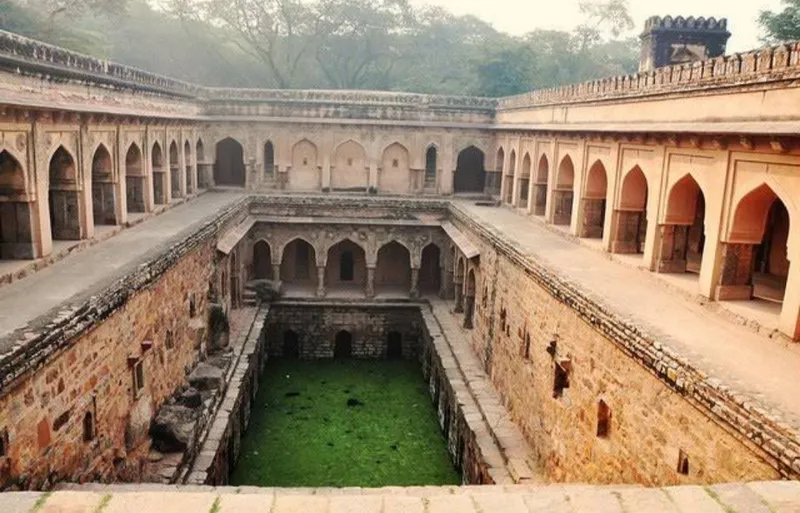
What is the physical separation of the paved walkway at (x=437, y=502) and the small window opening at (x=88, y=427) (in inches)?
162

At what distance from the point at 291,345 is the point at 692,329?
13196mm

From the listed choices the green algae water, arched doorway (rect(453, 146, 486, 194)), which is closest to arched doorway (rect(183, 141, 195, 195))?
the green algae water

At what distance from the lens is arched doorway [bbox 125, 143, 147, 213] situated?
14438mm

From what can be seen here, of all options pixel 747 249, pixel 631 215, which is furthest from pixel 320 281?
pixel 747 249

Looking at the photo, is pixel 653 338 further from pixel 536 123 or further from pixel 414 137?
pixel 414 137

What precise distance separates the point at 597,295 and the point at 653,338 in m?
1.84

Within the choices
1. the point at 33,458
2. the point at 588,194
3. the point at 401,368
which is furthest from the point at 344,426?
the point at 33,458

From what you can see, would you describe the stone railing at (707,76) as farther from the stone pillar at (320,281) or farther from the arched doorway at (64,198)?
the arched doorway at (64,198)

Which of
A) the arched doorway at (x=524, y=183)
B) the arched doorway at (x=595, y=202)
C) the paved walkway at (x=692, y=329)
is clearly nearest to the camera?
the paved walkway at (x=692, y=329)

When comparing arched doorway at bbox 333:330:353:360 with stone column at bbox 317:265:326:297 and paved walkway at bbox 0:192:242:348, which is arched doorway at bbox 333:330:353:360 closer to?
stone column at bbox 317:265:326:297

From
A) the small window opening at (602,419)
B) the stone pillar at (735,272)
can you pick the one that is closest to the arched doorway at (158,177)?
the small window opening at (602,419)

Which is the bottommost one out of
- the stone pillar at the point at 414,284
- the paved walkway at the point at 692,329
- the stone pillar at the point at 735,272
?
the stone pillar at the point at 414,284

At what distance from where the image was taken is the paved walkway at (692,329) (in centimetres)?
616

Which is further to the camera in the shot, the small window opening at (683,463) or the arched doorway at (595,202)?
the arched doorway at (595,202)
